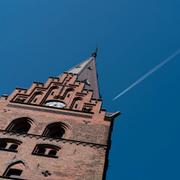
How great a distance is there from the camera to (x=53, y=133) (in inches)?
955

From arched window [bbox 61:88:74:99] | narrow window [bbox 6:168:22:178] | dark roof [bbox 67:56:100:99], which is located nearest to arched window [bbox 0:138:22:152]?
narrow window [bbox 6:168:22:178]

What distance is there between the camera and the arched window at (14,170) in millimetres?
19156

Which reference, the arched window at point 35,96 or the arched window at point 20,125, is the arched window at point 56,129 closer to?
the arched window at point 20,125

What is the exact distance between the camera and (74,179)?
62.1 feet

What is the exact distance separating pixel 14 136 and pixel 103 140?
4.65 m

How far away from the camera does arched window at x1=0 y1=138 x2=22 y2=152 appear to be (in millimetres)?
21291

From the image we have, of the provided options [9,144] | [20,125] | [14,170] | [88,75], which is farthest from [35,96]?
[88,75]

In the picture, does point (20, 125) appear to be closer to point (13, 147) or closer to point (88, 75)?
point (13, 147)

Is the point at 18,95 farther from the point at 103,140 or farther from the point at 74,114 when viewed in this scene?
the point at 103,140

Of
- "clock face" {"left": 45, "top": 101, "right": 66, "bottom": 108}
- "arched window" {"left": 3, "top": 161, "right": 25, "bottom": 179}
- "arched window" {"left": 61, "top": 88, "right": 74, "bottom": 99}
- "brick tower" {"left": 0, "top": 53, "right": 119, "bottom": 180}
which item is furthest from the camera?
"arched window" {"left": 61, "top": 88, "right": 74, "bottom": 99}

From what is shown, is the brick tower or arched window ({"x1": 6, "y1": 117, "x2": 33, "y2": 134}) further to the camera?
arched window ({"x1": 6, "y1": 117, "x2": 33, "y2": 134})

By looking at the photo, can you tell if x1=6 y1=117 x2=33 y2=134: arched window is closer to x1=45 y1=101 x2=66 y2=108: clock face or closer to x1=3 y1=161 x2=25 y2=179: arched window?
x1=45 y1=101 x2=66 y2=108: clock face

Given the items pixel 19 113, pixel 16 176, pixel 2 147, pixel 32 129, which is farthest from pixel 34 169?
pixel 19 113

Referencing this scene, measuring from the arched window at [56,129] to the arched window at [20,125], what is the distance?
3.78 ft
